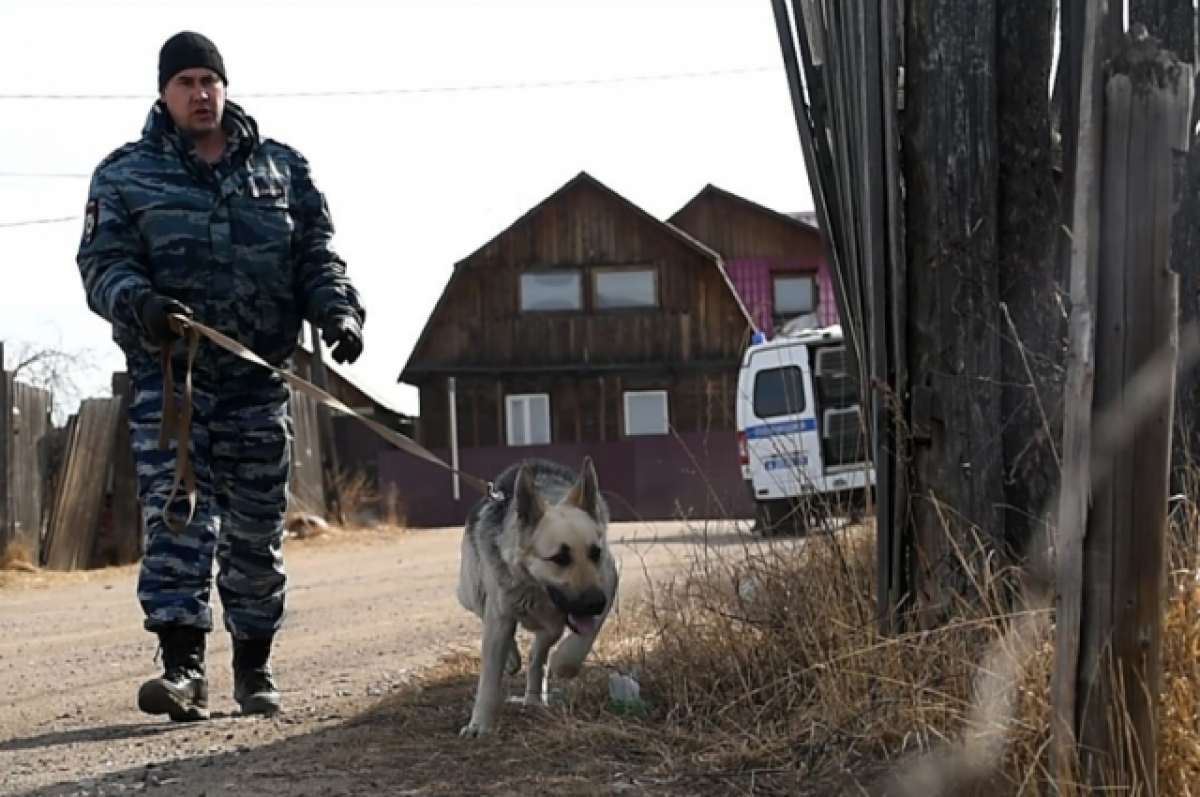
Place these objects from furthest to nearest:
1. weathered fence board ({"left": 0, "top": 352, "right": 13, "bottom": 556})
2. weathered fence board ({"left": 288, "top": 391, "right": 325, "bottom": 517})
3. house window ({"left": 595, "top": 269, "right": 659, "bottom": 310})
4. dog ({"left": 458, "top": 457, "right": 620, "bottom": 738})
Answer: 1. house window ({"left": 595, "top": 269, "right": 659, "bottom": 310})
2. weathered fence board ({"left": 288, "top": 391, "right": 325, "bottom": 517})
3. weathered fence board ({"left": 0, "top": 352, "right": 13, "bottom": 556})
4. dog ({"left": 458, "top": 457, "right": 620, "bottom": 738})

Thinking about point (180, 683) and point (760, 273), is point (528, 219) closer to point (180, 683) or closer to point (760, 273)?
point (760, 273)

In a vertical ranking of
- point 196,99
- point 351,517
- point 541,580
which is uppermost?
point 196,99

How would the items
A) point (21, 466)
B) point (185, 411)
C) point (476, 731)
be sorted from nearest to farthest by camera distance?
point (476, 731)
point (185, 411)
point (21, 466)

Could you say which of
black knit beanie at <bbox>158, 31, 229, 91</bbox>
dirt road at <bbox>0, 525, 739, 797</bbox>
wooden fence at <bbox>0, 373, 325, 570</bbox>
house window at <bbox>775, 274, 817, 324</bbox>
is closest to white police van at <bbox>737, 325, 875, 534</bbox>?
dirt road at <bbox>0, 525, 739, 797</bbox>

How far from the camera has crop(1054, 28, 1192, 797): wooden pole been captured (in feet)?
11.9

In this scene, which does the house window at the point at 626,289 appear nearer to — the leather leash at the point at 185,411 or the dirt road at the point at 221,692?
the dirt road at the point at 221,692

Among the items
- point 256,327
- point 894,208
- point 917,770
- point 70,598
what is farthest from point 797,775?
point 70,598

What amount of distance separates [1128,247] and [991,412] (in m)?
1.71

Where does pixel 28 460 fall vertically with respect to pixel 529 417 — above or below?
below

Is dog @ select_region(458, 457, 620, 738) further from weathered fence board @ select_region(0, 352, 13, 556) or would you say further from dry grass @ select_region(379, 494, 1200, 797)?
weathered fence board @ select_region(0, 352, 13, 556)

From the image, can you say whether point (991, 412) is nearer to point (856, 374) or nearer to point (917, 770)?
point (856, 374)

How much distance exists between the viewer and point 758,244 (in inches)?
2144

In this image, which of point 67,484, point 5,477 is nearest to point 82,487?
point 67,484

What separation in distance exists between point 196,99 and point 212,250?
58 cm
